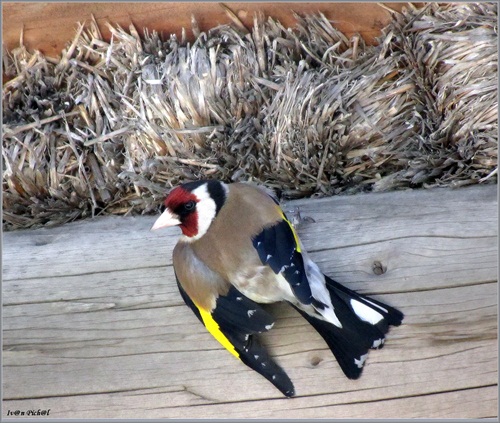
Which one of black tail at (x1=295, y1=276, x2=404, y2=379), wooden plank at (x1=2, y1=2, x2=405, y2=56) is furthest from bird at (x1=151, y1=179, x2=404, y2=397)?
wooden plank at (x1=2, y1=2, x2=405, y2=56)

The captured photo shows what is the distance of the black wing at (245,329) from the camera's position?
2416 millimetres

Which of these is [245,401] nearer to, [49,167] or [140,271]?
[140,271]

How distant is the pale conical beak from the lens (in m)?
2.56

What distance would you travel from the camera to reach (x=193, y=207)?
8.58 ft

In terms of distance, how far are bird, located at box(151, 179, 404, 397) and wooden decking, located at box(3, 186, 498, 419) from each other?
0.07 metres

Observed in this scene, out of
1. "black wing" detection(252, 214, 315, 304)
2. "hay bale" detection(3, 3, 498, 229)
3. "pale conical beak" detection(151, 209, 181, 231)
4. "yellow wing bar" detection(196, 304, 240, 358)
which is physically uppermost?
"hay bale" detection(3, 3, 498, 229)

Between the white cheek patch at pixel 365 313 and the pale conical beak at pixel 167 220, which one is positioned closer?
the white cheek patch at pixel 365 313

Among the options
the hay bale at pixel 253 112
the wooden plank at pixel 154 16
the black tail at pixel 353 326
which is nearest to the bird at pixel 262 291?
the black tail at pixel 353 326

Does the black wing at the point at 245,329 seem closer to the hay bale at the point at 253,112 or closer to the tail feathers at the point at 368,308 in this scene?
the tail feathers at the point at 368,308

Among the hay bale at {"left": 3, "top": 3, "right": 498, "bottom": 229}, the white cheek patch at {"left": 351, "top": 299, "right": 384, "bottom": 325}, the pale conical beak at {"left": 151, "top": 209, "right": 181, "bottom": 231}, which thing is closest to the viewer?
the white cheek patch at {"left": 351, "top": 299, "right": 384, "bottom": 325}

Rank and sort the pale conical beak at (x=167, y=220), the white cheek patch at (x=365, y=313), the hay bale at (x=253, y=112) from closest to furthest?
the white cheek patch at (x=365, y=313)
the pale conical beak at (x=167, y=220)
the hay bale at (x=253, y=112)

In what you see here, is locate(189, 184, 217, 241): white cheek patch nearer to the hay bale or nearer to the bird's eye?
the bird's eye

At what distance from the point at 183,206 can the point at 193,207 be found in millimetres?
48

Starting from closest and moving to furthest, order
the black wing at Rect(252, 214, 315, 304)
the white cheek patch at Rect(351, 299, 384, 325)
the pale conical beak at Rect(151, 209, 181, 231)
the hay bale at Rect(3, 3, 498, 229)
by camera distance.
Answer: the black wing at Rect(252, 214, 315, 304) < the white cheek patch at Rect(351, 299, 384, 325) < the pale conical beak at Rect(151, 209, 181, 231) < the hay bale at Rect(3, 3, 498, 229)
